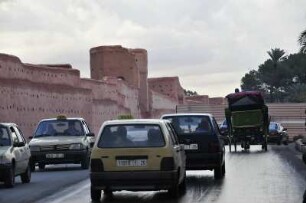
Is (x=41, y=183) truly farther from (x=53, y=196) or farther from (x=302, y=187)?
(x=302, y=187)

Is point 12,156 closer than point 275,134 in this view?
Yes

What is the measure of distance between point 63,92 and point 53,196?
42.5 meters

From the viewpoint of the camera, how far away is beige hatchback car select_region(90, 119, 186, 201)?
1448cm

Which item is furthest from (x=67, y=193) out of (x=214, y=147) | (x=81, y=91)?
(x=81, y=91)

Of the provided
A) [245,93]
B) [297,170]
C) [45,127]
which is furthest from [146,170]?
[245,93]

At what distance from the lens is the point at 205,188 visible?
17656 millimetres

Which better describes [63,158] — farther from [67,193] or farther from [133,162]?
[133,162]

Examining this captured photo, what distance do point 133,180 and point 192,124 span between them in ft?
20.8

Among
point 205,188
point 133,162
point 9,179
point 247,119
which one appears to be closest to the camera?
point 133,162

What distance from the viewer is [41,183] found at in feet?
66.6

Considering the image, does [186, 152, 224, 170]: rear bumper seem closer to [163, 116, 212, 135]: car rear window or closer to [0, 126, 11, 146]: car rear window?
[163, 116, 212, 135]: car rear window

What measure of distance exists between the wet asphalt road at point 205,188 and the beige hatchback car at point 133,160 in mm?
576

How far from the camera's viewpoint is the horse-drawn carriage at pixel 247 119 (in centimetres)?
3934

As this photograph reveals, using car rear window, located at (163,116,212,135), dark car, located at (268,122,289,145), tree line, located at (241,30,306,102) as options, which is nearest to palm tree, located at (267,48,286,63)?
tree line, located at (241,30,306,102)
